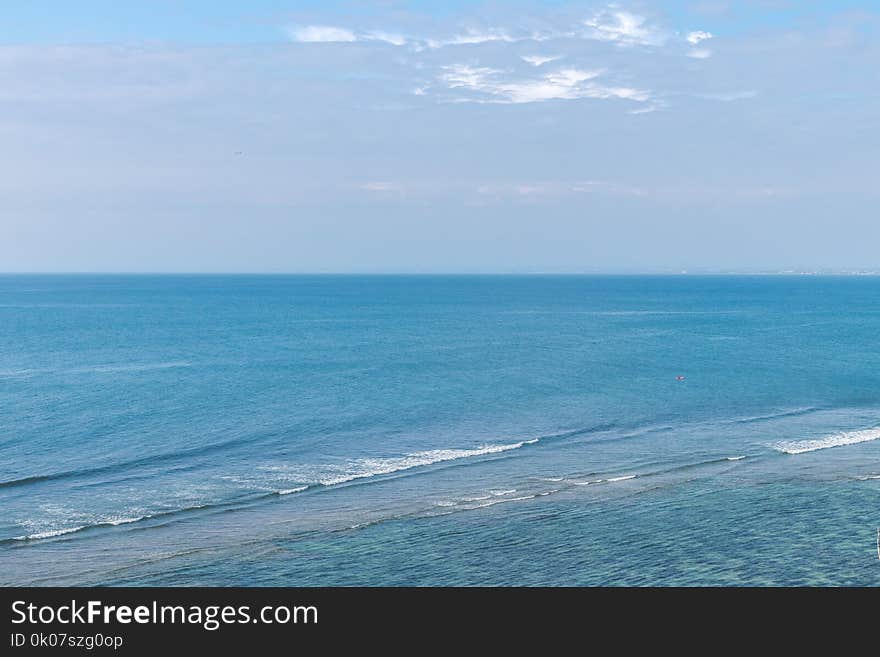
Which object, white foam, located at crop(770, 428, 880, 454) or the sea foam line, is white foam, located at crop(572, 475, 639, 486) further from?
the sea foam line

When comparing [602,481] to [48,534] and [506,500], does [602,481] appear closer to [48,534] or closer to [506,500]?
[506,500]

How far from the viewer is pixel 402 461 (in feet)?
141

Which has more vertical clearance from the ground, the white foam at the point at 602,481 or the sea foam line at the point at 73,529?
the sea foam line at the point at 73,529

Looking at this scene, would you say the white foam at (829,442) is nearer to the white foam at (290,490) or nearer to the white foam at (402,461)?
the white foam at (402,461)

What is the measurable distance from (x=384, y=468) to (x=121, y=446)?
1582 cm

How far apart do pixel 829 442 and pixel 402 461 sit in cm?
2522

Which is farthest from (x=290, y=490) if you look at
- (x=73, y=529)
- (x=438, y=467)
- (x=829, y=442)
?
(x=829, y=442)

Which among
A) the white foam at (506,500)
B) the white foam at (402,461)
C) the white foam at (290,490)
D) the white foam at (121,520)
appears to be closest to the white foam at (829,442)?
the white foam at (402,461)

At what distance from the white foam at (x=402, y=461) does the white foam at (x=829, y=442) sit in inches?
568

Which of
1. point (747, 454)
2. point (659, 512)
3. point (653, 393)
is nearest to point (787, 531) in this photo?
point (659, 512)

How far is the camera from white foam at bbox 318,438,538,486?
39844 mm

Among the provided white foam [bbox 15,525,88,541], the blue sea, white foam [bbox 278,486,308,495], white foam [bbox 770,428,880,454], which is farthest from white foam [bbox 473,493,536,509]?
white foam [bbox 770,428,880,454]

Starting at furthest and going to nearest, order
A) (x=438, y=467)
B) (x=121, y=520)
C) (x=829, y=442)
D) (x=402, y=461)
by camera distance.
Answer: (x=829, y=442)
(x=402, y=461)
(x=438, y=467)
(x=121, y=520)

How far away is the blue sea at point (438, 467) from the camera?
2847 cm
